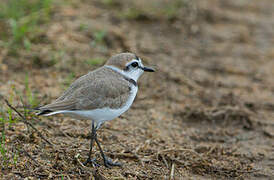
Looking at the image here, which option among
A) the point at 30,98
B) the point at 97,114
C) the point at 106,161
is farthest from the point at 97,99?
the point at 30,98

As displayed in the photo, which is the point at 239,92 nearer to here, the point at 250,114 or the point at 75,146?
the point at 250,114

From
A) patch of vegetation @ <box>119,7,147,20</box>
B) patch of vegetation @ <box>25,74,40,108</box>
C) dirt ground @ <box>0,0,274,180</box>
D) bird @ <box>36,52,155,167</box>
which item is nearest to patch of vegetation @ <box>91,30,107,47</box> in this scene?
dirt ground @ <box>0,0,274,180</box>

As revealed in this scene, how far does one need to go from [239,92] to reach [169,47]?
5.82 ft

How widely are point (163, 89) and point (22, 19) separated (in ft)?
8.67

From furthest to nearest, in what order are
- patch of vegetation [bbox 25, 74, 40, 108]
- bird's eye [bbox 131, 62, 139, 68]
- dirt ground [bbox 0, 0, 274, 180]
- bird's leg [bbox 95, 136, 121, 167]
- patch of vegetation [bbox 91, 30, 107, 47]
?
patch of vegetation [bbox 91, 30, 107, 47] < patch of vegetation [bbox 25, 74, 40, 108] < bird's eye [bbox 131, 62, 139, 68] < dirt ground [bbox 0, 0, 274, 180] < bird's leg [bbox 95, 136, 121, 167]

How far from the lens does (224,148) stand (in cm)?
491

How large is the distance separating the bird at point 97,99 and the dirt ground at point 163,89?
1.28 feet

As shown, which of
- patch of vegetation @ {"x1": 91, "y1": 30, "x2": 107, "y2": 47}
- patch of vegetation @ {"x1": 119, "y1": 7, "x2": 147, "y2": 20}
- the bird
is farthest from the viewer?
patch of vegetation @ {"x1": 119, "y1": 7, "x2": 147, "y2": 20}

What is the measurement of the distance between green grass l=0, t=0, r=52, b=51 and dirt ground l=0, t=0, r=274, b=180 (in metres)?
0.17

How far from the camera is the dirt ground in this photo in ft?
13.5

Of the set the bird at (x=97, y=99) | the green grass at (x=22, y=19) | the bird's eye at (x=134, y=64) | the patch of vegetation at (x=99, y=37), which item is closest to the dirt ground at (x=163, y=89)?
the patch of vegetation at (x=99, y=37)

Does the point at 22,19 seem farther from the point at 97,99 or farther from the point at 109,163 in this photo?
the point at 109,163

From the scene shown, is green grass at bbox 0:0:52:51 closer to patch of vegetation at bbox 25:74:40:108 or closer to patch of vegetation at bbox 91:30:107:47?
patch of vegetation at bbox 91:30:107:47

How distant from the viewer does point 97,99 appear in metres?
3.74
